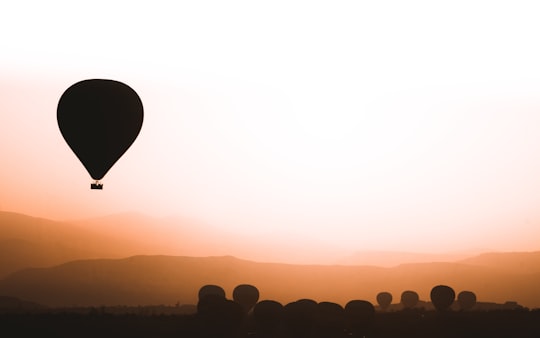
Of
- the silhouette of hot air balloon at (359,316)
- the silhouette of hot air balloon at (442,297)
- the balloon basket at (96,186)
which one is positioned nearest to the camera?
the balloon basket at (96,186)

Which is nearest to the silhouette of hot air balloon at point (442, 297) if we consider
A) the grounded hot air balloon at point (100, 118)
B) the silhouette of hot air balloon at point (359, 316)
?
the silhouette of hot air balloon at point (359, 316)

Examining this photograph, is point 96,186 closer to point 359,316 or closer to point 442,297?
point 359,316

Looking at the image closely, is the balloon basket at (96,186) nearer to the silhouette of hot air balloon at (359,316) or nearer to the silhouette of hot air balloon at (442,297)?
the silhouette of hot air balloon at (359,316)

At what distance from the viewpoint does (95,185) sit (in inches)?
2859

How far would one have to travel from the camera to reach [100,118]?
267 feet

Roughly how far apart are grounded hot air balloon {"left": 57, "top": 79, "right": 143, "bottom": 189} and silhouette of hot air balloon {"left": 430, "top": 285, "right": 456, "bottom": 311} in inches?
4267

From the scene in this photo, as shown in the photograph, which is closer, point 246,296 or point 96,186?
point 96,186

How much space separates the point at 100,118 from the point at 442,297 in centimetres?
11263

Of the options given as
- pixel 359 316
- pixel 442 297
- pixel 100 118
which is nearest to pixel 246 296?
pixel 359 316

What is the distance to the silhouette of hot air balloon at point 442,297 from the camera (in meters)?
179

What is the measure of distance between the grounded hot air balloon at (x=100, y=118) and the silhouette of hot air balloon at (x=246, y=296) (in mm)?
73198

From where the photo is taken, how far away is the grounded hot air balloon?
7994 cm

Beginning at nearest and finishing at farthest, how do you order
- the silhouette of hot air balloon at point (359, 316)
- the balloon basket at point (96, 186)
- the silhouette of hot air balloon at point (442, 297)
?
the balloon basket at point (96, 186), the silhouette of hot air balloon at point (359, 316), the silhouette of hot air balloon at point (442, 297)

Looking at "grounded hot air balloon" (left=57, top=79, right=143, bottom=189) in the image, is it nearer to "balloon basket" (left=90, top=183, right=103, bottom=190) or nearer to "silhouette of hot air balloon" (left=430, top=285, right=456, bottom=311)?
"balloon basket" (left=90, top=183, right=103, bottom=190)
